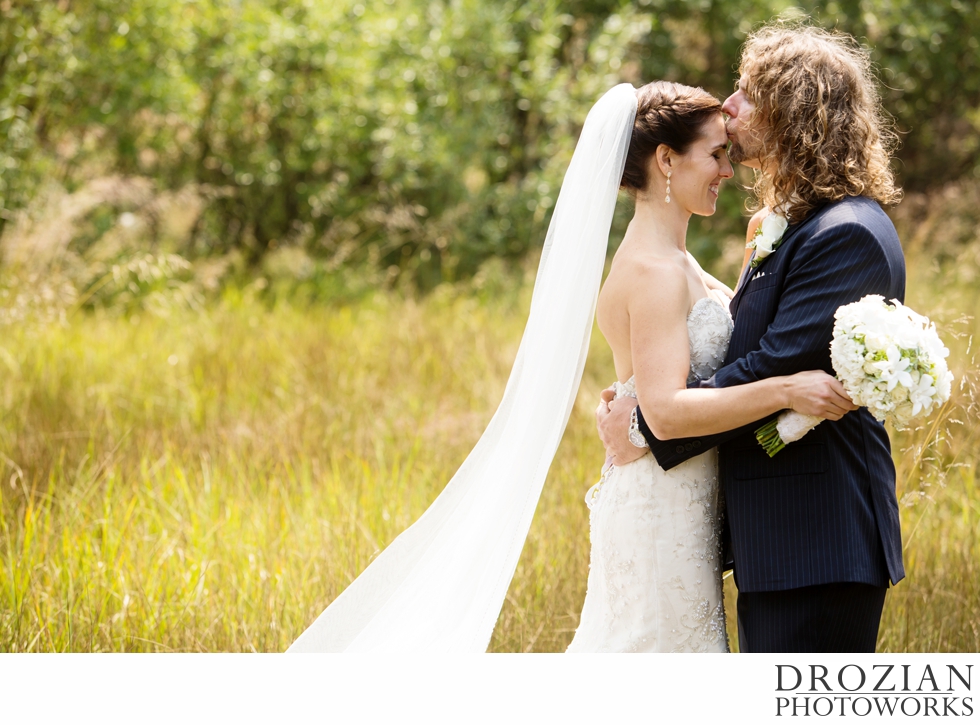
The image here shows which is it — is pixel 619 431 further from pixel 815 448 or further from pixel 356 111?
pixel 356 111

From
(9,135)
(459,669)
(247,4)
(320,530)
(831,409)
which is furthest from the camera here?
(247,4)

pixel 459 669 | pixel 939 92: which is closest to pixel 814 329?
pixel 459 669

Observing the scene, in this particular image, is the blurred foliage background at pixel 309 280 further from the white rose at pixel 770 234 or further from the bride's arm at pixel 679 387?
the bride's arm at pixel 679 387

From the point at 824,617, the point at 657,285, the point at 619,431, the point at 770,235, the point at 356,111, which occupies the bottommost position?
the point at 824,617

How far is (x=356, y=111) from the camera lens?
9.51 meters

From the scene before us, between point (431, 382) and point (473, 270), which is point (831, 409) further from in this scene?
point (473, 270)

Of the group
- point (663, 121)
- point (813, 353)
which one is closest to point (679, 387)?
point (813, 353)

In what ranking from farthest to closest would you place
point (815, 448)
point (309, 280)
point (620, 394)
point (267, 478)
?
point (309, 280) → point (267, 478) → point (620, 394) → point (815, 448)

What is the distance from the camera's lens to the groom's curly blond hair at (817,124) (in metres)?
2.27

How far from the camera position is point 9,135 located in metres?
7.34

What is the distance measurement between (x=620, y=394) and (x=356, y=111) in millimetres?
7662

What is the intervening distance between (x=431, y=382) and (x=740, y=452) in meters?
3.78

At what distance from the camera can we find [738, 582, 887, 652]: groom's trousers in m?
2.25

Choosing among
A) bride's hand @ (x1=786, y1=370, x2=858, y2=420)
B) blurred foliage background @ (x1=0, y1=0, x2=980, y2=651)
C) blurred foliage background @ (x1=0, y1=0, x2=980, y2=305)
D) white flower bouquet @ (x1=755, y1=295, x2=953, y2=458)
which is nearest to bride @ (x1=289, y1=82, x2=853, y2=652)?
bride's hand @ (x1=786, y1=370, x2=858, y2=420)
